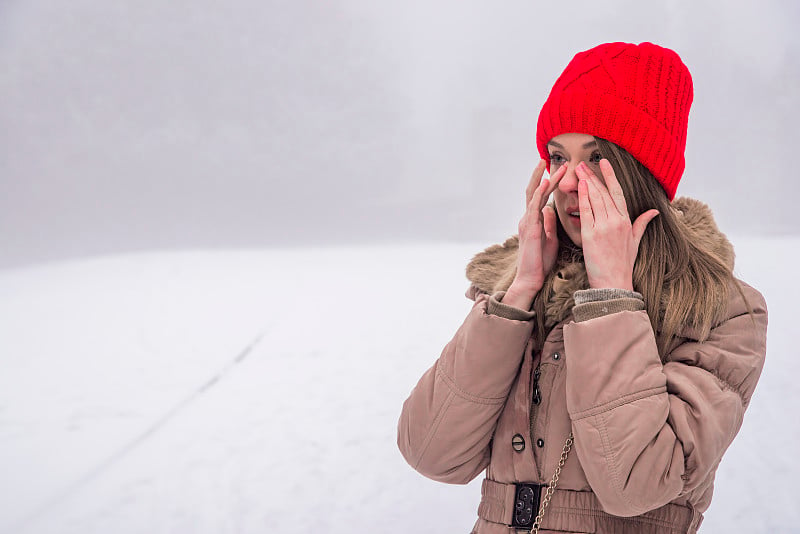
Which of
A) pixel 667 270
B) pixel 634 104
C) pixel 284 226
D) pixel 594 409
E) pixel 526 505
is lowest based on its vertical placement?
pixel 526 505

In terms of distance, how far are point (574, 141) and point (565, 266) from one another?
218mm

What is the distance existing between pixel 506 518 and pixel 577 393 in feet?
0.82

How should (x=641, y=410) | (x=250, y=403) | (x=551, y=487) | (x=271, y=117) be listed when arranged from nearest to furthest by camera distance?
1. (x=641, y=410)
2. (x=551, y=487)
3. (x=250, y=403)
4. (x=271, y=117)

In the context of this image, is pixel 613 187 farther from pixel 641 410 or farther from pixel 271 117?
pixel 271 117

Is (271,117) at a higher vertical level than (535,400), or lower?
higher

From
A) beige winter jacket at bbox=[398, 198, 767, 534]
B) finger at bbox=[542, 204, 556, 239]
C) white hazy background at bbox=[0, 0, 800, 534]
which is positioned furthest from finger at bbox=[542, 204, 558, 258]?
white hazy background at bbox=[0, 0, 800, 534]

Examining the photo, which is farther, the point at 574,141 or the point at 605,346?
the point at 574,141

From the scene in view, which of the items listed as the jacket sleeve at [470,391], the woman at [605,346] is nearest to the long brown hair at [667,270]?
the woman at [605,346]

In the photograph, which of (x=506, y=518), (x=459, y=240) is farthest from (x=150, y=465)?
(x=459, y=240)

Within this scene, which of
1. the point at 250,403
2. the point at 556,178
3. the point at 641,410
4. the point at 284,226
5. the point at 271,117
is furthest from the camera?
the point at 271,117

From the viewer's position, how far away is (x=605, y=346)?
3.19 feet

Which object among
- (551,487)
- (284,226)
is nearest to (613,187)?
(551,487)

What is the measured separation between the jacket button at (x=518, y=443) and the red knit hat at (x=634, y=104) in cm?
50

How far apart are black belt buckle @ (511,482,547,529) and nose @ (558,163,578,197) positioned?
476 millimetres
